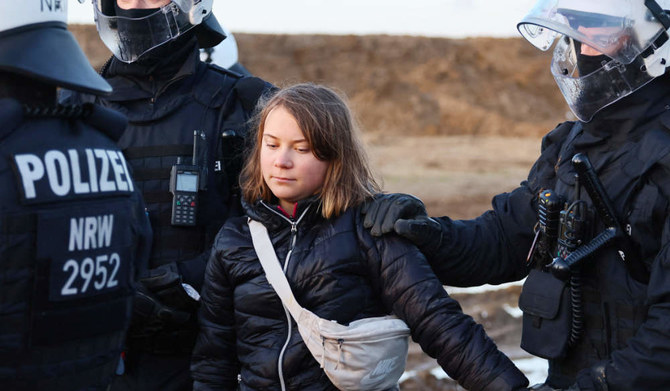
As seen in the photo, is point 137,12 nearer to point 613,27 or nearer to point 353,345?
point 353,345

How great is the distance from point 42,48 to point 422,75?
2856 centimetres

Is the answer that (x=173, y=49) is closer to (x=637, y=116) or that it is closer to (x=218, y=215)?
(x=218, y=215)

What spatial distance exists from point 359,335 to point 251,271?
16.4 inches

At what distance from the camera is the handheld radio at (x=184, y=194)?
311 centimetres

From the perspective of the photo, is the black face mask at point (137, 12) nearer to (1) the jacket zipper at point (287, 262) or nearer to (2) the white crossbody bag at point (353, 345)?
(1) the jacket zipper at point (287, 262)

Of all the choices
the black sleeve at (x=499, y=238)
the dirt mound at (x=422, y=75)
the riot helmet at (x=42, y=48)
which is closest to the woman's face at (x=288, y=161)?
the black sleeve at (x=499, y=238)

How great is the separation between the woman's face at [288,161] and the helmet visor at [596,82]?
877 millimetres

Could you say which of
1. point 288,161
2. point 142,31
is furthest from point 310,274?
point 142,31

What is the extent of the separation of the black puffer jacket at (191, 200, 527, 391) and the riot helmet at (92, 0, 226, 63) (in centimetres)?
87

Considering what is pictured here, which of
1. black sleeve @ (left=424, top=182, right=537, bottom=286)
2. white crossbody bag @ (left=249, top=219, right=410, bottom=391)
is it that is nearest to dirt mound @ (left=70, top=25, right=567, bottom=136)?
black sleeve @ (left=424, top=182, right=537, bottom=286)

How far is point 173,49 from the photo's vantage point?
3330 millimetres

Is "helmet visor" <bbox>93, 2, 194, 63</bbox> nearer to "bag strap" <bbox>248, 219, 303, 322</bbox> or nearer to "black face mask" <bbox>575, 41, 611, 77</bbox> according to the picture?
"bag strap" <bbox>248, 219, 303, 322</bbox>

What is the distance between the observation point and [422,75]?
3019 centimetres

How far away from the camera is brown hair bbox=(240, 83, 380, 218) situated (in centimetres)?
277
